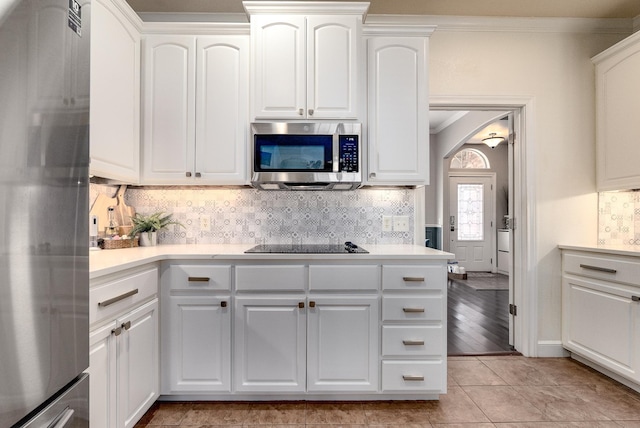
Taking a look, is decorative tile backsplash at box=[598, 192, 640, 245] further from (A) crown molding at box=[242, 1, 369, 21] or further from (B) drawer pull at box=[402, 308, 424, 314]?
(A) crown molding at box=[242, 1, 369, 21]

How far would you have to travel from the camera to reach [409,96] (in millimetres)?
2381

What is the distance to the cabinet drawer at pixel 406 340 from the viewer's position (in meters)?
2.09

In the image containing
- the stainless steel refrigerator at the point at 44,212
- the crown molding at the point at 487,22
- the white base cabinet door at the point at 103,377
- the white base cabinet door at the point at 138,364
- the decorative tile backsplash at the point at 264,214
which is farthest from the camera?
the crown molding at the point at 487,22

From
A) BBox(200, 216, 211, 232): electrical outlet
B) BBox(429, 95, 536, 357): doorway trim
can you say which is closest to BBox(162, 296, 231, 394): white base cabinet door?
BBox(200, 216, 211, 232): electrical outlet

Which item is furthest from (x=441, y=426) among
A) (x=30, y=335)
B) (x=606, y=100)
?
(x=606, y=100)

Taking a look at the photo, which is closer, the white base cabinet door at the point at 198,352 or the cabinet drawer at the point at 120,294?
the cabinet drawer at the point at 120,294

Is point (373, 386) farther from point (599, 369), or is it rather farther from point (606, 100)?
point (606, 100)

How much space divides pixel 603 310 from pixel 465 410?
127 cm

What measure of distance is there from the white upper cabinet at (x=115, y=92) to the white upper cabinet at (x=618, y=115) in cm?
346

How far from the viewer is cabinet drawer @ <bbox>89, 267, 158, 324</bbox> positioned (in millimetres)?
1437

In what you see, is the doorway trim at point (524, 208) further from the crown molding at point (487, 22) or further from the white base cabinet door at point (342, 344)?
the white base cabinet door at point (342, 344)

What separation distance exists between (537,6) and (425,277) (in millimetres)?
2342

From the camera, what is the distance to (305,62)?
7.61ft

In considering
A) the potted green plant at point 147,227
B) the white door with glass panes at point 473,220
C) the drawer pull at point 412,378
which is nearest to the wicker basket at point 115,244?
the potted green plant at point 147,227
